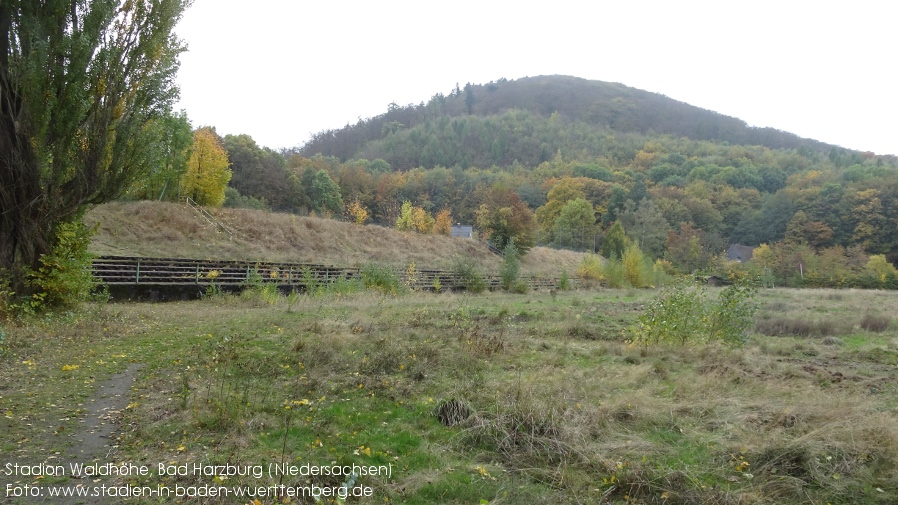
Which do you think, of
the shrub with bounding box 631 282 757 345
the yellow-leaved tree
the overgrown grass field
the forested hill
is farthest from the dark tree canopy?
the forested hill

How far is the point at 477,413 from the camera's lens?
5.61 meters

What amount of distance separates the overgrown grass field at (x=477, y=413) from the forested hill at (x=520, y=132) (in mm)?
113368

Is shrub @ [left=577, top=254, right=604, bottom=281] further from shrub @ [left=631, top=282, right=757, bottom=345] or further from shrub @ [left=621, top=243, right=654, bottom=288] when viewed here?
shrub @ [left=631, top=282, right=757, bottom=345]

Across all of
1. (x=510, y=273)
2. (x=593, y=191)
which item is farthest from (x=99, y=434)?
(x=593, y=191)

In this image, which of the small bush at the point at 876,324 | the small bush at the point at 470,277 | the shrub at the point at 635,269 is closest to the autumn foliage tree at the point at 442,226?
the shrub at the point at 635,269

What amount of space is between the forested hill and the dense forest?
2.28 feet

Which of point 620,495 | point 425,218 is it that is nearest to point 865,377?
point 620,495

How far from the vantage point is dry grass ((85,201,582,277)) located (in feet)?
89.8

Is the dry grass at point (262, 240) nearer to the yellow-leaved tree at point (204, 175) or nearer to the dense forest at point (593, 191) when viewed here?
the yellow-leaved tree at point (204, 175)

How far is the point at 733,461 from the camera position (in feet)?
15.2

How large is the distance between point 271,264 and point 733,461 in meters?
23.3

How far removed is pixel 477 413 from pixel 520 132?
15271cm

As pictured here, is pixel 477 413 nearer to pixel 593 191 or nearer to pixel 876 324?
pixel 876 324

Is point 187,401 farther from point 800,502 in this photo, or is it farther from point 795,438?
point 795,438
